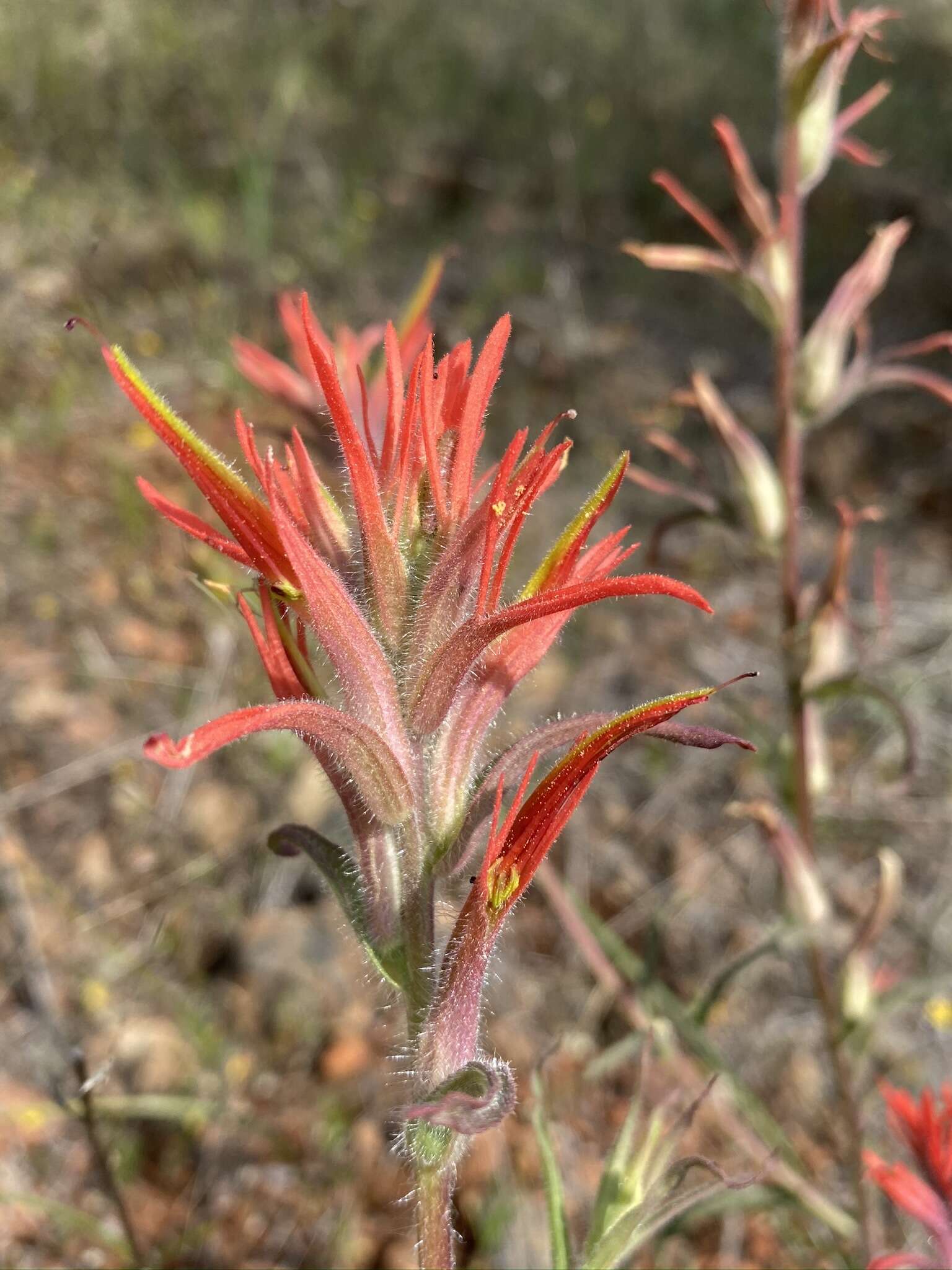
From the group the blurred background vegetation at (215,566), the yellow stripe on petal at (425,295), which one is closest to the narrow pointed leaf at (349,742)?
the yellow stripe on petal at (425,295)

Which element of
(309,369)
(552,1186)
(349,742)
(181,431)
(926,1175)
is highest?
(309,369)

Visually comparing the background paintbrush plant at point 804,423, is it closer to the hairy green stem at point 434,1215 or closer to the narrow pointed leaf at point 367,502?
the narrow pointed leaf at point 367,502

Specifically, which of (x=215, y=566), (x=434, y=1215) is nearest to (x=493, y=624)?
(x=434, y=1215)

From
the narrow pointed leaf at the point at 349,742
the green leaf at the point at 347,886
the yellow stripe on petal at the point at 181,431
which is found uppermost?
the yellow stripe on petal at the point at 181,431

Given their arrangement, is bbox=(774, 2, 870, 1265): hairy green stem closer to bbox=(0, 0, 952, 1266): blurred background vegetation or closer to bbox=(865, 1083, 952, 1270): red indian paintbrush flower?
bbox=(0, 0, 952, 1266): blurred background vegetation

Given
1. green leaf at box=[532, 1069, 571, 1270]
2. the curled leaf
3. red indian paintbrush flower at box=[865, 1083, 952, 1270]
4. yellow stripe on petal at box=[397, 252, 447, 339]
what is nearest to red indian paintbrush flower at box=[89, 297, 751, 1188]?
the curled leaf

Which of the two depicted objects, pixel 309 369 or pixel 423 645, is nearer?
pixel 423 645

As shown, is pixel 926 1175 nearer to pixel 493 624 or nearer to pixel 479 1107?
pixel 479 1107
